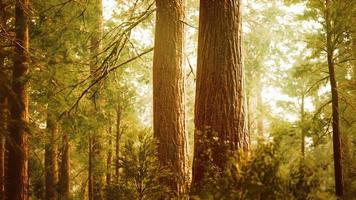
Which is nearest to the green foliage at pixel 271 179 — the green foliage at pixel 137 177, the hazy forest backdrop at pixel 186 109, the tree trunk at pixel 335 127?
the hazy forest backdrop at pixel 186 109

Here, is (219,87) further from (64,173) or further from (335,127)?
(64,173)

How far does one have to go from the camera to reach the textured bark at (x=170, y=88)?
655cm

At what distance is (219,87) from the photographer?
17.3ft

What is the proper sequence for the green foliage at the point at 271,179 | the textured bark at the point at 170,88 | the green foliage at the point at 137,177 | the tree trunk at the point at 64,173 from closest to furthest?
the green foliage at the point at 271,179 < the green foliage at the point at 137,177 < the textured bark at the point at 170,88 < the tree trunk at the point at 64,173

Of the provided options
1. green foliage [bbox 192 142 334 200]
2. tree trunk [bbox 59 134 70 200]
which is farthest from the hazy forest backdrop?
tree trunk [bbox 59 134 70 200]

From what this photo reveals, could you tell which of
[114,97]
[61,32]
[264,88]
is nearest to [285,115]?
[264,88]

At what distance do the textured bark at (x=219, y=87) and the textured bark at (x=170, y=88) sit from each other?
4.01ft

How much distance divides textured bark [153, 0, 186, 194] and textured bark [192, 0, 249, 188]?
4.01 feet

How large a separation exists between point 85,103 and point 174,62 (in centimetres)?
569

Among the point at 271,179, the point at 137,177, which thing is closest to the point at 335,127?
the point at 137,177

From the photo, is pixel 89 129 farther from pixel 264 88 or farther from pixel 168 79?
pixel 264 88

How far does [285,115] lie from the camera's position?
69.5 ft

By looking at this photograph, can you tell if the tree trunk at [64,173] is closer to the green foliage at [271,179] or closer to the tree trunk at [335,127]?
the tree trunk at [335,127]

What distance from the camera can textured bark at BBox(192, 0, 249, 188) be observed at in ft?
17.1
